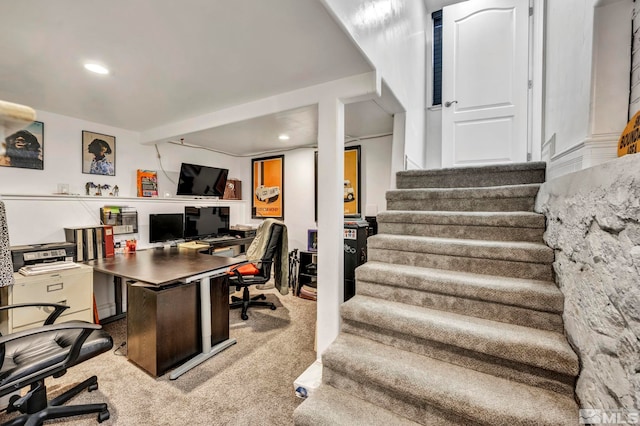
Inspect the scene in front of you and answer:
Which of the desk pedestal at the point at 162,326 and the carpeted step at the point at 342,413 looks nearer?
the carpeted step at the point at 342,413

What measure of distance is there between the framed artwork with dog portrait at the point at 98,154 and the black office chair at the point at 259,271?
2.01m

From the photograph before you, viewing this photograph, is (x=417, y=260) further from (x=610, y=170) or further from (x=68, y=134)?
(x=68, y=134)

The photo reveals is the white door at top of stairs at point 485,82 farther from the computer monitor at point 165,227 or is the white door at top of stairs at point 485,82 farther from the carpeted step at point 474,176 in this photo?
the computer monitor at point 165,227

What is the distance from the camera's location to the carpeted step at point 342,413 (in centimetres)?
129

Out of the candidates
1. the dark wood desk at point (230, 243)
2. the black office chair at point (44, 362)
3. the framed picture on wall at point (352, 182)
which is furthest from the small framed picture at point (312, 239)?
the black office chair at point (44, 362)

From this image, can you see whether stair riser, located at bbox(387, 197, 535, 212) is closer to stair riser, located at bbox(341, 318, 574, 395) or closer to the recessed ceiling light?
stair riser, located at bbox(341, 318, 574, 395)

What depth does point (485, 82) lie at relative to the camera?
3.20 meters

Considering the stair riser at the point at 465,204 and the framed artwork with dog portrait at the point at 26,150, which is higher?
the framed artwork with dog portrait at the point at 26,150

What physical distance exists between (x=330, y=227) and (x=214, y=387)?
143 cm

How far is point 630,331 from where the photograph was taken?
816mm

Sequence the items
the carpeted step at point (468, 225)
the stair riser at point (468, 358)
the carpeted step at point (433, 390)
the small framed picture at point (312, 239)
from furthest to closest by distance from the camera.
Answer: the small framed picture at point (312, 239) < the carpeted step at point (468, 225) < the stair riser at point (468, 358) < the carpeted step at point (433, 390)

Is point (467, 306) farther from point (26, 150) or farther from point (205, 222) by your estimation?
point (26, 150)

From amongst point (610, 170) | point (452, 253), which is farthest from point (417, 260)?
point (610, 170)

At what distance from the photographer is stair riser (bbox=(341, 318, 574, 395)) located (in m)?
1.22
